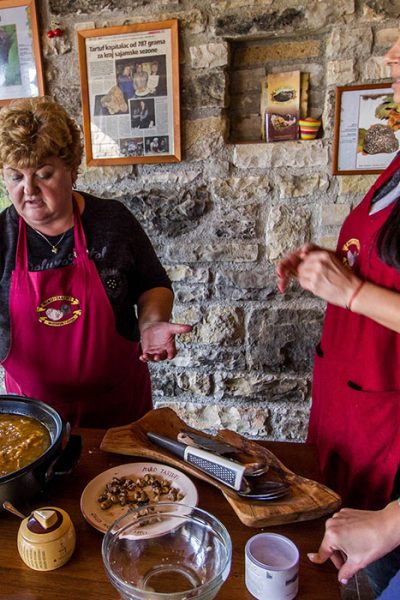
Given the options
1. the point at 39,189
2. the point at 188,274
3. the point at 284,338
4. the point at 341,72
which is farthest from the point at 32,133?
the point at 284,338

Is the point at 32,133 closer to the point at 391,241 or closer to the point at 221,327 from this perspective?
the point at 391,241

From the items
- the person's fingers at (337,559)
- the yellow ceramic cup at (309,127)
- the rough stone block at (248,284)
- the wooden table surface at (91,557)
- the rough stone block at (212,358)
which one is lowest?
the rough stone block at (212,358)

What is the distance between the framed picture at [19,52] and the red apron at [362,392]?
1675 millimetres

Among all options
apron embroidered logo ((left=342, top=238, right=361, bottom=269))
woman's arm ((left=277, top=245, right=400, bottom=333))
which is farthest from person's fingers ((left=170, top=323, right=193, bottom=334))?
apron embroidered logo ((left=342, top=238, right=361, bottom=269))

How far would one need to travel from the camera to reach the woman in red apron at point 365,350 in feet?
3.82

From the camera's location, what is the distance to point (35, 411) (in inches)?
48.1

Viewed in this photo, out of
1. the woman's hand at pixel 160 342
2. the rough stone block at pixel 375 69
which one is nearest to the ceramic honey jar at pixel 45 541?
the woman's hand at pixel 160 342

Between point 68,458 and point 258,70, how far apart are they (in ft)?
5.97

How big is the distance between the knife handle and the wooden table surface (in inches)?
2.0

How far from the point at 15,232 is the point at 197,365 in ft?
3.81

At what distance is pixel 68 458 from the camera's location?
3.59ft

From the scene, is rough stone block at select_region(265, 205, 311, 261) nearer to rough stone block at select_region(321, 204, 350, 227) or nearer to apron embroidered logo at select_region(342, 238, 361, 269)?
rough stone block at select_region(321, 204, 350, 227)

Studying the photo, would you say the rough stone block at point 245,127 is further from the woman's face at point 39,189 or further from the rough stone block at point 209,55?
the woman's face at point 39,189

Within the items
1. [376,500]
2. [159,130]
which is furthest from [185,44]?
[376,500]
